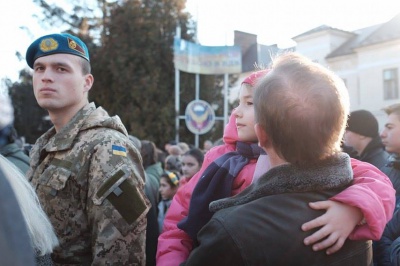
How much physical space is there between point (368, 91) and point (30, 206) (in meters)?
28.1

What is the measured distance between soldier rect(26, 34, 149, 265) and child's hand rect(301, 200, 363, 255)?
1057 mm

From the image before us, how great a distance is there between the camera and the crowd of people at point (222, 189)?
52.7 inches

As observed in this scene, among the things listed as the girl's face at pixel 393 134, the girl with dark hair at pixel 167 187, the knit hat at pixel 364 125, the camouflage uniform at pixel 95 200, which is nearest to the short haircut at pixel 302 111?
the camouflage uniform at pixel 95 200

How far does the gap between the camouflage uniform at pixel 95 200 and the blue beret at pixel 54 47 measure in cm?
51

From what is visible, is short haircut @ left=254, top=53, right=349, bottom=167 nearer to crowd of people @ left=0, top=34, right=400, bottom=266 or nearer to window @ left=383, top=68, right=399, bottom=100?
crowd of people @ left=0, top=34, right=400, bottom=266

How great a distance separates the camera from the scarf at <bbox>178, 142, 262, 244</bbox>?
6.38ft

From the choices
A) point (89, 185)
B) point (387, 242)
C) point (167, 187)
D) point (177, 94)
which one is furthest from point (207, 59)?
point (89, 185)

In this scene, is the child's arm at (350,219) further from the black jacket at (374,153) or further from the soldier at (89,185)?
the black jacket at (374,153)

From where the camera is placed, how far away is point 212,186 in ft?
6.43

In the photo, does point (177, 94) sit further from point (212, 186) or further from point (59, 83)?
point (212, 186)

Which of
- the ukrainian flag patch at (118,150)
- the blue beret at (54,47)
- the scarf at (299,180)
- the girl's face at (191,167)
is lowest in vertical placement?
the girl's face at (191,167)

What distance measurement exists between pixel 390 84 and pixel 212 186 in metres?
Answer: 26.8

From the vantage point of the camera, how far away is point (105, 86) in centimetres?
2062

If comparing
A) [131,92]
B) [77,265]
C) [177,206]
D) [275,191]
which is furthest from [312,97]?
[131,92]
